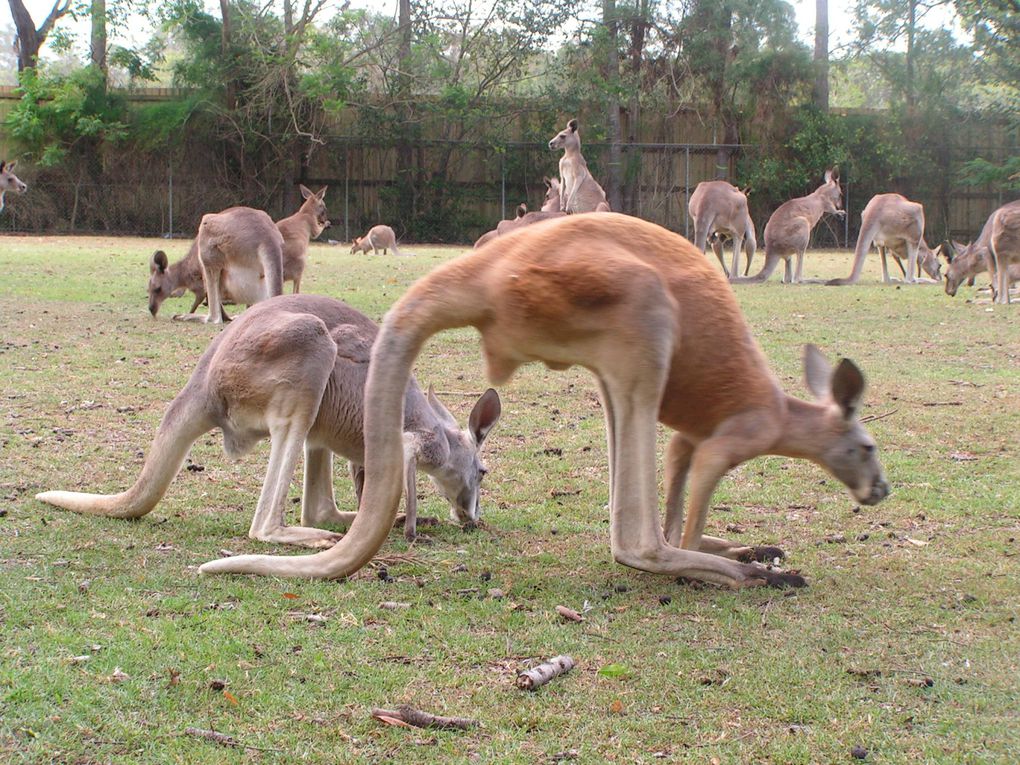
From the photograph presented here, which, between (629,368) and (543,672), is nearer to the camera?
(543,672)

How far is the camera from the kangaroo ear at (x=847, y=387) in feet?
10.5

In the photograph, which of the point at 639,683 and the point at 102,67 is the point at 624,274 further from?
the point at 102,67

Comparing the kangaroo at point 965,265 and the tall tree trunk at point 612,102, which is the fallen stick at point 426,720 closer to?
the kangaroo at point 965,265

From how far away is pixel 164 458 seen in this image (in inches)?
145

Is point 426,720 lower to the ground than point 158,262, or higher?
lower

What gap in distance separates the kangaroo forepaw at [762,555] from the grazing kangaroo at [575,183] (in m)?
11.4

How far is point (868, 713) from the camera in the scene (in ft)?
7.74

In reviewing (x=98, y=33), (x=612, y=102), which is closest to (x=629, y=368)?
(x=612, y=102)

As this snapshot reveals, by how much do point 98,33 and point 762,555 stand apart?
24783mm

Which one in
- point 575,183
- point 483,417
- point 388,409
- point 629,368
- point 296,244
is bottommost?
point 483,417

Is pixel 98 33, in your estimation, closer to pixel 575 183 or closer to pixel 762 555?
pixel 575 183

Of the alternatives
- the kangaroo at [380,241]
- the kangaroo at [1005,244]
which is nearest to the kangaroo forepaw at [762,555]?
the kangaroo at [1005,244]

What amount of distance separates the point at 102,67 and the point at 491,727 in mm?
24396

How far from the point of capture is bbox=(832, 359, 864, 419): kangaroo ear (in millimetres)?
3189
